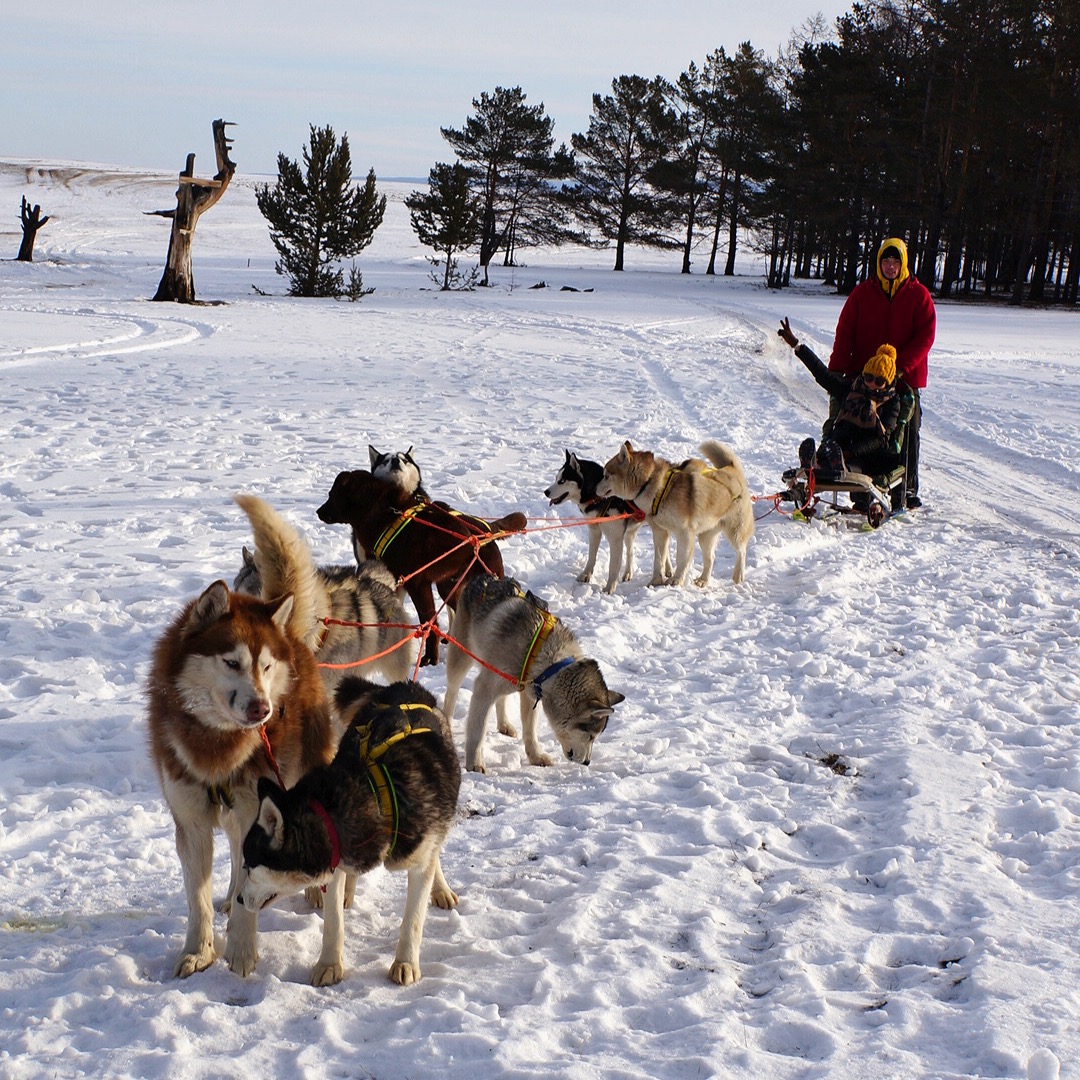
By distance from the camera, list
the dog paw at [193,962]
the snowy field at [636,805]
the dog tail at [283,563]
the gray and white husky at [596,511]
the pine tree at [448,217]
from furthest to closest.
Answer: the pine tree at [448,217] → the gray and white husky at [596,511] → the dog tail at [283,563] → the dog paw at [193,962] → the snowy field at [636,805]

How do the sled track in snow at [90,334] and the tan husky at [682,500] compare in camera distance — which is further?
the sled track in snow at [90,334]

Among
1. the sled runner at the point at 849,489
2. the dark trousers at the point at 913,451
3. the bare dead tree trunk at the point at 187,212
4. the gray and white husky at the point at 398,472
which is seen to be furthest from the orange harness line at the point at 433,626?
the bare dead tree trunk at the point at 187,212

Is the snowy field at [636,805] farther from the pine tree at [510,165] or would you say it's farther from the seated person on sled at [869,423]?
the pine tree at [510,165]

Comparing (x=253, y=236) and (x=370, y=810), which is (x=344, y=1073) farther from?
(x=253, y=236)

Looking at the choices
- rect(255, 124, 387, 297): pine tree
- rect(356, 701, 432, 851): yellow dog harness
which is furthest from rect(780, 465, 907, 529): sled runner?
rect(255, 124, 387, 297): pine tree

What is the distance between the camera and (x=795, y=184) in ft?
138

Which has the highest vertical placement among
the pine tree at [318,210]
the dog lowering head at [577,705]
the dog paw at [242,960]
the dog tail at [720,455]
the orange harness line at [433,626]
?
the pine tree at [318,210]

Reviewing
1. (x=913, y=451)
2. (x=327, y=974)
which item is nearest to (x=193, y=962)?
(x=327, y=974)

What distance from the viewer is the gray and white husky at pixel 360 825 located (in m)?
2.87

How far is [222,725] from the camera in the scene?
115 inches

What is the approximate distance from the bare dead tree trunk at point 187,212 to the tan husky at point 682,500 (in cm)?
2200

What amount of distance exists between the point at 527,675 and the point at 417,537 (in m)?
1.29

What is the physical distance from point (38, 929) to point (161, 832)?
672 millimetres

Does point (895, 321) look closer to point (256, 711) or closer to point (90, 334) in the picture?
point (256, 711)
